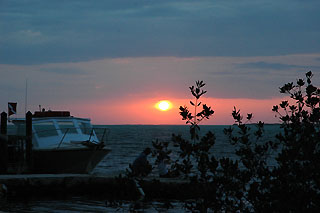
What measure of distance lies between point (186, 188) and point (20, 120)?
17.6 m

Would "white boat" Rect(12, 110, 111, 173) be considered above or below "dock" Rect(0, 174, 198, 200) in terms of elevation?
above

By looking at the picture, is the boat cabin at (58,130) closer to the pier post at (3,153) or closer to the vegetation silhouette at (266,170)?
the pier post at (3,153)

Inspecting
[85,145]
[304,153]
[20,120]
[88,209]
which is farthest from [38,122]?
Answer: [304,153]

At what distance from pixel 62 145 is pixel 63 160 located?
33.8 inches

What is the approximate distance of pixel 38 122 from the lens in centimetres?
2245

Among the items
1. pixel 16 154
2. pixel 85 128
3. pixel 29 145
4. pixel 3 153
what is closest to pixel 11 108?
pixel 16 154

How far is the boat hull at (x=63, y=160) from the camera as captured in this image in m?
20.7

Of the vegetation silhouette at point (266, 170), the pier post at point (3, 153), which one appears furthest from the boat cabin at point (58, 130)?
the vegetation silhouette at point (266, 170)

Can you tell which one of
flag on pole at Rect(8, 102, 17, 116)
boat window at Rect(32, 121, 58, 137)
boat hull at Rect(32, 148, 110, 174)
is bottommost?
boat hull at Rect(32, 148, 110, 174)

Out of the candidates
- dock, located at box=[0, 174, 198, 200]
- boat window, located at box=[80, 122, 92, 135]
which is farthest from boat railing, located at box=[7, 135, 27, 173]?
dock, located at box=[0, 174, 198, 200]

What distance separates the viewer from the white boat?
2083 cm

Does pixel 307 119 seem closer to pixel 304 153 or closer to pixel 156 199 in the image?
pixel 304 153

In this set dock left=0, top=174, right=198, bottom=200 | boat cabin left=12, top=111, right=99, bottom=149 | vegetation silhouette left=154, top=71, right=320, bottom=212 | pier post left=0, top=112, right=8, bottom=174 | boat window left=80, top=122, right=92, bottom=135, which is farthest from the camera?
boat window left=80, top=122, right=92, bottom=135

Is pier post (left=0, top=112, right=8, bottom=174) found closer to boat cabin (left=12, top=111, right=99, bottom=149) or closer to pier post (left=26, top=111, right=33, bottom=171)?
pier post (left=26, top=111, right=33, bottom=171)
